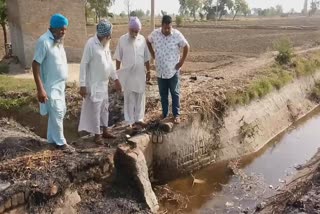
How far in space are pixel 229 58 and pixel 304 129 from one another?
8.77 meters

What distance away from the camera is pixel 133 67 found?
675 cm

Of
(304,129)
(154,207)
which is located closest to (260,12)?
(304,129)

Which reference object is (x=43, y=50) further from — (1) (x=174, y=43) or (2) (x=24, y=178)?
(1) (x=174, y=43)

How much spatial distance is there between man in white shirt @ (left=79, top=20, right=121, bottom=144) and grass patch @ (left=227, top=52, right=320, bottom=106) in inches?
152

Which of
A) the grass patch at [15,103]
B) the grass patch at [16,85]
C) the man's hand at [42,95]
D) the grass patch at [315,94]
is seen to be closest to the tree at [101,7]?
the grass patch at [16,85]

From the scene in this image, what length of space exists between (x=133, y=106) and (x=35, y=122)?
3.63 meters

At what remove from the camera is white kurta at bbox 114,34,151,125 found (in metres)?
6.65

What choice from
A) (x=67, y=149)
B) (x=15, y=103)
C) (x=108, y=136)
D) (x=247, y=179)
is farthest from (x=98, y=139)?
(x=15, y=103)

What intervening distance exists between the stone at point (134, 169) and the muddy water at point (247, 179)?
0.68 m

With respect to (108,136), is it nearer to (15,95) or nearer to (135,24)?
(135,24)

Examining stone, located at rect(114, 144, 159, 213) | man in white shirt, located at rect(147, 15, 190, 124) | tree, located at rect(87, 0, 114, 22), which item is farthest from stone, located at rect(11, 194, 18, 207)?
tree, located at rect(87, 0, 114, 22)

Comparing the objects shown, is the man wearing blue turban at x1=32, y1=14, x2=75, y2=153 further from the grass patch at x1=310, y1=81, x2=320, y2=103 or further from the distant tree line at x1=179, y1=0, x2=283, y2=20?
the distant tree line at x1=179, y1=0, x2=283, y2=20

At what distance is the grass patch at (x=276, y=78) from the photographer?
10031 mm

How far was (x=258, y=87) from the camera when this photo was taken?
10977mm
